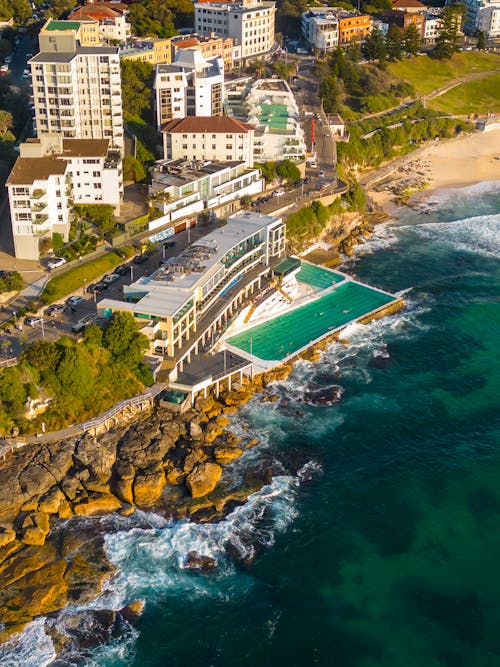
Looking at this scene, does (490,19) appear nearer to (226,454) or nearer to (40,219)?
(40,219)

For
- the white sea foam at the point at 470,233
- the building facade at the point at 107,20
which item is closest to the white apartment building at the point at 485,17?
the building facade at the point at 107,20

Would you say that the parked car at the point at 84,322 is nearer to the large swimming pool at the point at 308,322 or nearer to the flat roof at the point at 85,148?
the large swimming pool at the point at 308,322

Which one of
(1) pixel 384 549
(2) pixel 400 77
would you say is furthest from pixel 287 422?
(2) pixel 400 77

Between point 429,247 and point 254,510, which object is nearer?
point 254,510

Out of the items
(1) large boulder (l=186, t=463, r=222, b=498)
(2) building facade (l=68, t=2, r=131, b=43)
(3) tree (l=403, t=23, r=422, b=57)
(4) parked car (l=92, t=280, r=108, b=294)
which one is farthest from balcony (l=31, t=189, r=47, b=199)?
(3) tree (l=403, t=23, r=422, b=57)

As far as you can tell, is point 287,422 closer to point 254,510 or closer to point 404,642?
point 254,510

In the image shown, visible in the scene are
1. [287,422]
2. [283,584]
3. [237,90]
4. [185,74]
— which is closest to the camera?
[283,584]
